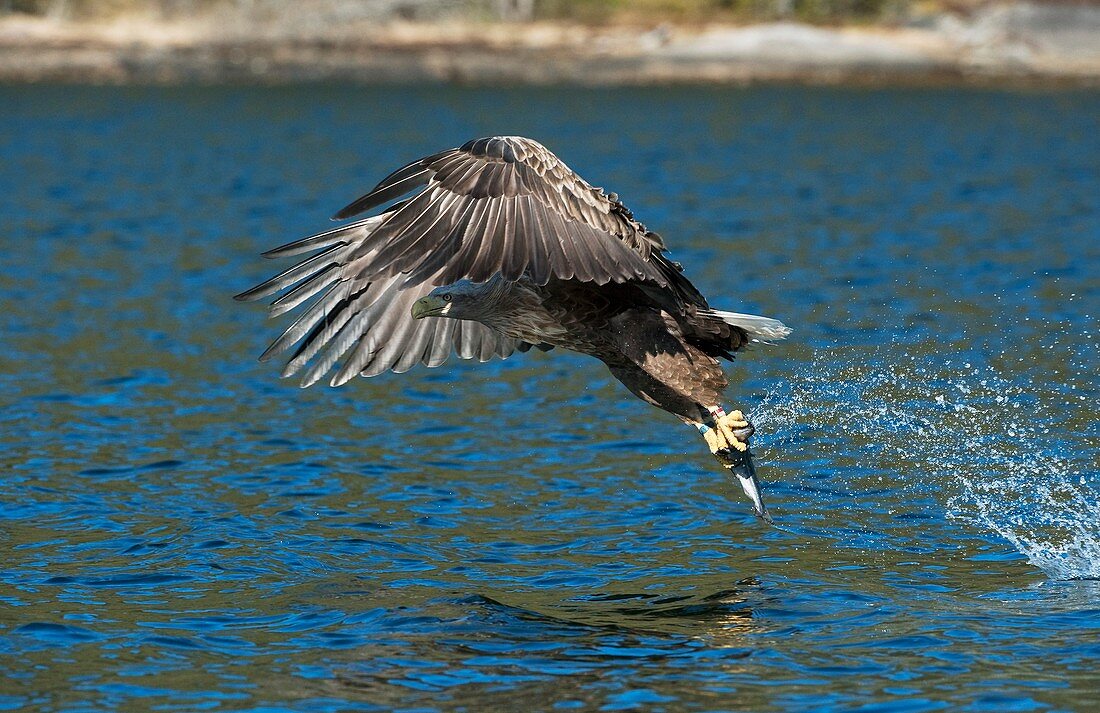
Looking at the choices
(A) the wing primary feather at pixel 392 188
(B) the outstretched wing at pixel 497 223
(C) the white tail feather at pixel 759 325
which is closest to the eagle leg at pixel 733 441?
(C) the white tail feather at pixel 759 325

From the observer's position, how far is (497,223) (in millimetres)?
6230

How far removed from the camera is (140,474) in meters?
9.51

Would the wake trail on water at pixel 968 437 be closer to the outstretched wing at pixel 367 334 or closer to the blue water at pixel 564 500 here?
the blue water at pixel 564 500

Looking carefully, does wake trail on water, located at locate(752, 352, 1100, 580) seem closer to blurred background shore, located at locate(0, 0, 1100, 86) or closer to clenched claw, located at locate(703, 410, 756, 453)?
clenched claw, located at locate(703, 410, 756, 453)

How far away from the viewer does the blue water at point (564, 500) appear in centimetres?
621

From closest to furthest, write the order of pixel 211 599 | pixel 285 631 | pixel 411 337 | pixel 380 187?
1. pixel 380 187
2. pixel 285 631
3. pixel 211 599
4. pixel 411 337

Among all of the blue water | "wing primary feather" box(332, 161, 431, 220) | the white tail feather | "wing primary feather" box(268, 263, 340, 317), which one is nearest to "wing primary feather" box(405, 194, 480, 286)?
"wing primary feather" box(332, 161, 431, 220)

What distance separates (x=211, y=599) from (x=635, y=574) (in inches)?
80.3

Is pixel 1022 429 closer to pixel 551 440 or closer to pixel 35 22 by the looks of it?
pixel 551 440

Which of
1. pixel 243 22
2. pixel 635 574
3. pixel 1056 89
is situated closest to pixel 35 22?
pixel 243 22

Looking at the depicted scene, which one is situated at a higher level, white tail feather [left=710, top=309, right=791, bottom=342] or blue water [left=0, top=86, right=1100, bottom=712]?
white tail feather [left=710, top=309, right=791, bottom=342]

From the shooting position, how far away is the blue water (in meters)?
6.21

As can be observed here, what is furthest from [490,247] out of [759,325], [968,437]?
[968,437]

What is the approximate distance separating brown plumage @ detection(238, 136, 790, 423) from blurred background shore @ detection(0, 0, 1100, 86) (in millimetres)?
41048
